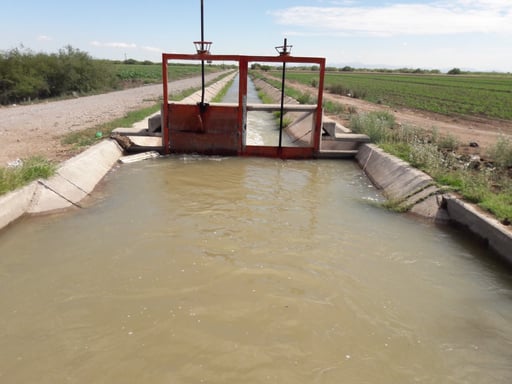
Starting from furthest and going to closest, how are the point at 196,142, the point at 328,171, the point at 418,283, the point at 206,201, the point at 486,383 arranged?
the point at 196,142 < the point at 328,171 < the point at 206,201 < the point at 418,283 < the point at 486,383

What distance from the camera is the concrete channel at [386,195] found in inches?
243

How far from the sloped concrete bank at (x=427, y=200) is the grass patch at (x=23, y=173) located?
6.86 meters

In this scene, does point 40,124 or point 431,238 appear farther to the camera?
point 40,124

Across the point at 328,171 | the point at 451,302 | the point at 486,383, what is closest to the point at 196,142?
the point at 328,171

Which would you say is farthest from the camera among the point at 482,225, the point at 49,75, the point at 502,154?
the point at 49,75

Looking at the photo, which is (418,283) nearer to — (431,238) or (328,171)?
(431,238)

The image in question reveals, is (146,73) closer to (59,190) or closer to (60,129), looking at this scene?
(60,129)

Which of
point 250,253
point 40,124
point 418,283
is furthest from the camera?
point 40,124

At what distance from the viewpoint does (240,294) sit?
4723 mm

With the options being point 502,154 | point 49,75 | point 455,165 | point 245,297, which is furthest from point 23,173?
point 49,75

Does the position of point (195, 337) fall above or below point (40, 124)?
below

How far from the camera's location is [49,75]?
2914 cm

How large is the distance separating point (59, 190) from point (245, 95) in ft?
19.6

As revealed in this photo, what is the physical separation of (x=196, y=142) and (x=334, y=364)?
30.2 ft
